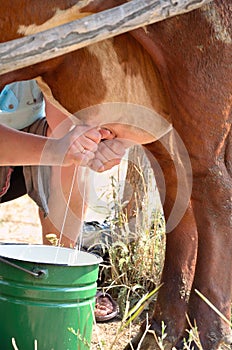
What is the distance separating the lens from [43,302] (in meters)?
1.89

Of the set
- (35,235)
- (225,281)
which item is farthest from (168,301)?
(35,235)

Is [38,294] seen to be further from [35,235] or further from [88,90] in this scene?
[35,235]

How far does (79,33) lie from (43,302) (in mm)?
716

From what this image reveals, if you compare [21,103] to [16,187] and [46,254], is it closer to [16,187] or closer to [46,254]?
[16,187]

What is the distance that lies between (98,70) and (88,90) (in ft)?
0.22

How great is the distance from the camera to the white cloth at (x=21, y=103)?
2.96 metres

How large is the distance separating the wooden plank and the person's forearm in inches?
26.9

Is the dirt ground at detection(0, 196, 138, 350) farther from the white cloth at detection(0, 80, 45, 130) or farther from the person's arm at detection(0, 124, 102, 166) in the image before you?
the person's arm at detection(0, 124, 102, 166)

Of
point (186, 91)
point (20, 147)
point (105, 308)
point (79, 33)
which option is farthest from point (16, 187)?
point (79, 33)

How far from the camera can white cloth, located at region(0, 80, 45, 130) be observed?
2.96 metres

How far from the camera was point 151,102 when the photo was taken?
229cm

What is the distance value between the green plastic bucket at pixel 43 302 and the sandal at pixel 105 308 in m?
A: 0.66

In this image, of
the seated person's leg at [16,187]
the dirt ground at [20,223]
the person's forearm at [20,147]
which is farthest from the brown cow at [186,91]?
the dirt ground at [20,223]

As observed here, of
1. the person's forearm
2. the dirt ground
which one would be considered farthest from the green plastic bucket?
the dirt ground
